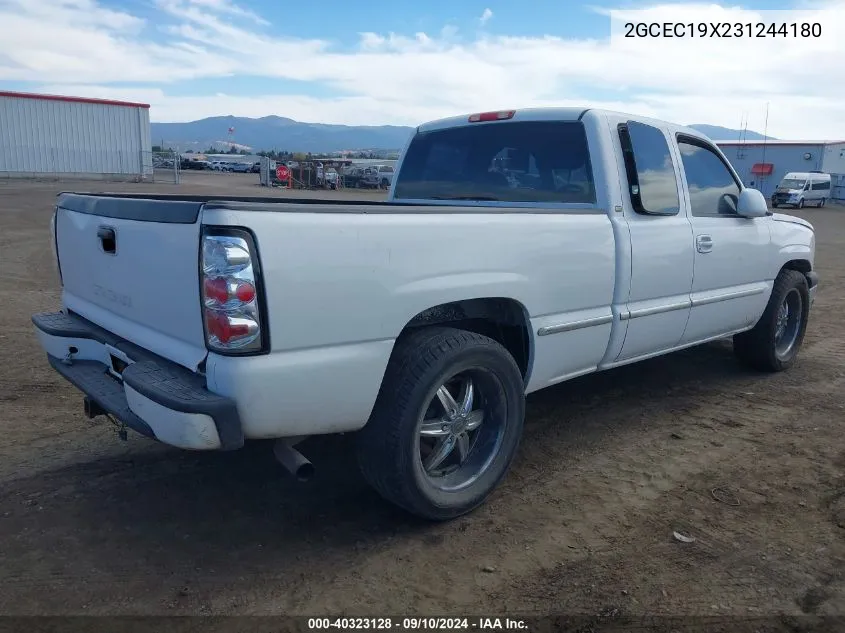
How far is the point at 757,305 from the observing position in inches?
216

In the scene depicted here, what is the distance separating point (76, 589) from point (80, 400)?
2.41m

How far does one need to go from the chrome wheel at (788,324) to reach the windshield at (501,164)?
2786 millimetres

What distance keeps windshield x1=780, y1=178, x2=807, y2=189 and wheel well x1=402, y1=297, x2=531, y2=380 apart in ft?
130

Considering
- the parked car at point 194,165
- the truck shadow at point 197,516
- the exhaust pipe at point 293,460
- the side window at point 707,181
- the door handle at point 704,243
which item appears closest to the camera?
the exhaust pipe at point 293,460

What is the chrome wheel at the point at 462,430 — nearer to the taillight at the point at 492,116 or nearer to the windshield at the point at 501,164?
the windshield at the point at 501,164

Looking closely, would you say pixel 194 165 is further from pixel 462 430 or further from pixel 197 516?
pixel 462 430

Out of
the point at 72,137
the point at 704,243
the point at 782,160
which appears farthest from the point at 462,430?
the point at 782,160

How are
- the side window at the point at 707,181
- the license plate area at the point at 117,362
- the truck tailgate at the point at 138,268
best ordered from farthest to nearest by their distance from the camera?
the side window at the point at 707,181
the license plate area at the point at 117,362
the truck tailgate at the point at 138,268

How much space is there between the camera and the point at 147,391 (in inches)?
106

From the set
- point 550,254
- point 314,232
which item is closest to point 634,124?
point 550,254

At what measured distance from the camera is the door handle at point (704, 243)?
467 cm

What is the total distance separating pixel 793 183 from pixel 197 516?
41318 millimetres

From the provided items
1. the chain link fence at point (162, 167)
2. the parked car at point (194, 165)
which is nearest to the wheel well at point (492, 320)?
the chain link fence at point (162, 167)

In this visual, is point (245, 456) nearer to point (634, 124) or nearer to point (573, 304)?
point (573, 304)
